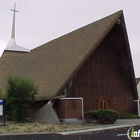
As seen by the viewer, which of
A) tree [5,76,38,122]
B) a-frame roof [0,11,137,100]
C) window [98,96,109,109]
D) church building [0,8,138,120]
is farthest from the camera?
window [98,96,109,109]

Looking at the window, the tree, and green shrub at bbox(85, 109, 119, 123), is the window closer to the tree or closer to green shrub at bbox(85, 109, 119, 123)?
green shrub at bbox(85, 109, 119, 123)

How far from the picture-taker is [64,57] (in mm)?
27688

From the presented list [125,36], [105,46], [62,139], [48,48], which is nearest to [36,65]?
[48,48]

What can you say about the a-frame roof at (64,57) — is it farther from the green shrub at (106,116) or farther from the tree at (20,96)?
the green shrub at (106,116)

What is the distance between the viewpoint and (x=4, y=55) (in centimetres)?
4262

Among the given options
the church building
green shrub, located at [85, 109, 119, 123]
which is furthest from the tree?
green shrub, located at [85, 109, 119, 123]

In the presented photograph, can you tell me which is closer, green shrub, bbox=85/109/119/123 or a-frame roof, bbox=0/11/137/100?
green shrub, bbox=85/109/119/123

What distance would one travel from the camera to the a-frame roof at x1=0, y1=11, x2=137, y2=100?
2408 centimetres

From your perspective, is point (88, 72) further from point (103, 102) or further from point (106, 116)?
point (106, 116)

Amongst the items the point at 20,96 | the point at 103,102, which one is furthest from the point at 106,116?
the point at 20,96

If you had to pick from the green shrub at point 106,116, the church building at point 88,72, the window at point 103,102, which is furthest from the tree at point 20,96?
the window at point 103,102

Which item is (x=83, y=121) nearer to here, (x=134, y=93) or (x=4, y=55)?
(x=134, y=93)

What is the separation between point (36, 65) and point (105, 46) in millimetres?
8137

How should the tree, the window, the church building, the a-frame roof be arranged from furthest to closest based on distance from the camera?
the window < the a-frame roof < the church building < the tree
